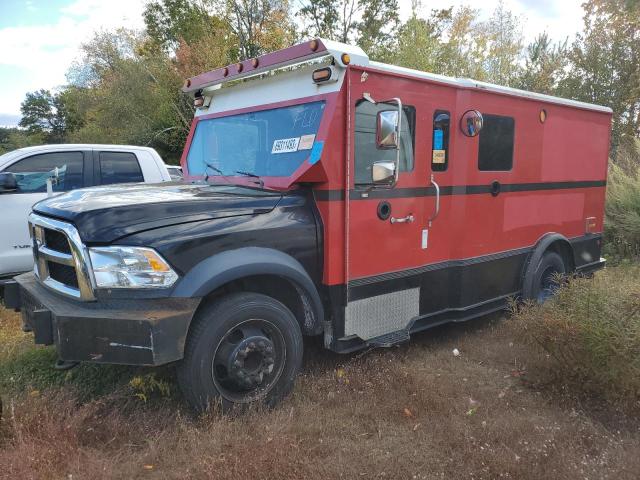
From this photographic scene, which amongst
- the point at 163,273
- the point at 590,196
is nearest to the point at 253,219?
the point at 163,273

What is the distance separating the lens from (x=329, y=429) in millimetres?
3162

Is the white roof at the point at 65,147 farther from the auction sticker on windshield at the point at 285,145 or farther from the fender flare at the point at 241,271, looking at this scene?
the fender flare at the point at 241,271

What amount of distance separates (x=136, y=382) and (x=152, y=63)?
23659mm

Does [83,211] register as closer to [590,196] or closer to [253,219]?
[253,219]

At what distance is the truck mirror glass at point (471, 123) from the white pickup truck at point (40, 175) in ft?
14.7

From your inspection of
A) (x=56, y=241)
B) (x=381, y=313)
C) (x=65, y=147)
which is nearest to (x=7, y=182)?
(x=65, y=147)

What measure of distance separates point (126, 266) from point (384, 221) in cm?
203

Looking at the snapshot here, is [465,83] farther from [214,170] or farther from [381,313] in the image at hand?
[214,170]

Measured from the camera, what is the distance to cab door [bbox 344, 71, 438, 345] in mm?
3793

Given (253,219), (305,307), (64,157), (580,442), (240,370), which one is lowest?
(580,442)

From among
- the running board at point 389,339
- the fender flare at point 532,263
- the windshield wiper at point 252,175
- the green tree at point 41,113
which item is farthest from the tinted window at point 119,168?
the green tree at point 41,113

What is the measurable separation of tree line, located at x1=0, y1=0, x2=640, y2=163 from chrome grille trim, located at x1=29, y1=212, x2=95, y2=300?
696 inches

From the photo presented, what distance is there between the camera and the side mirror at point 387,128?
11.6 ft

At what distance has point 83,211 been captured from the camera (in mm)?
3041
